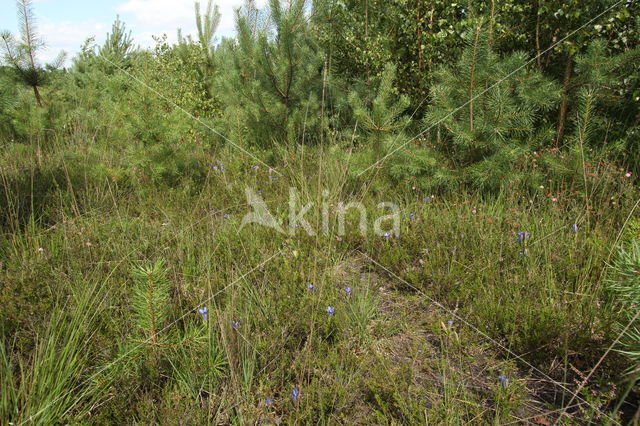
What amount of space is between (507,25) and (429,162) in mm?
1529

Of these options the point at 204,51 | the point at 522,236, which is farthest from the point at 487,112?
the point at 204,51

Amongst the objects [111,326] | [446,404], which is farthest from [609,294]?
[111,326]

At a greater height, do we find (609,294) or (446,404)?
(609,294)

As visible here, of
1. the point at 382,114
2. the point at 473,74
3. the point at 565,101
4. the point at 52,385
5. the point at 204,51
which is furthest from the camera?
the point at 204,51

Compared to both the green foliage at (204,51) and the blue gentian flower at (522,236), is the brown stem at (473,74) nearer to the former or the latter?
the blue gentian flower at (522,236)

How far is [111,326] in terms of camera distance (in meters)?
1.87

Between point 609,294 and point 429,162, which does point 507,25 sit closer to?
point 429,162

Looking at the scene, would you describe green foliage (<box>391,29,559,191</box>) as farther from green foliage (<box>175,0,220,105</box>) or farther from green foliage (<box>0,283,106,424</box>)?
green foliage (<box>175,0,220,105</box>)

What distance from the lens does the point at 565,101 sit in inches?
130

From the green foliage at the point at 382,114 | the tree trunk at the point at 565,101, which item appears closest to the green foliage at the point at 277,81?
the green foliage at the point at 382,114

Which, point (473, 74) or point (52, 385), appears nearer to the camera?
point (52, 385)

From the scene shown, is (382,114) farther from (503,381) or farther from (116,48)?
(116,48)

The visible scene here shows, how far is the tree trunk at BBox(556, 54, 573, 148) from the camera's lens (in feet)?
10.9

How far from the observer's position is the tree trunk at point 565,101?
3326 millimetres
